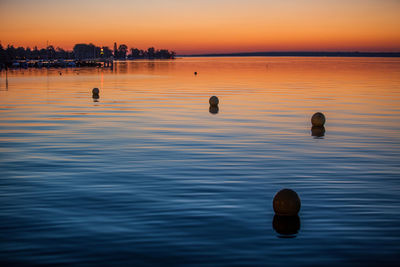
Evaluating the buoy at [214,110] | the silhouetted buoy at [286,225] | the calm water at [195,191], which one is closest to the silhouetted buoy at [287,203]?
the silhouetted buoy at [286,225]

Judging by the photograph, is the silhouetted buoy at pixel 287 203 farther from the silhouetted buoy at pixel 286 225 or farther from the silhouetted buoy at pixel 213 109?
the silhouetted buoy at pixel 213 109

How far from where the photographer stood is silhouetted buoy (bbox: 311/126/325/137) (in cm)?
2548

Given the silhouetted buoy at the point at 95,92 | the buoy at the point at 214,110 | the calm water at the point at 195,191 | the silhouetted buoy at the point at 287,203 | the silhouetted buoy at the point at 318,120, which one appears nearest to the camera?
the calm water at the point at 195,191

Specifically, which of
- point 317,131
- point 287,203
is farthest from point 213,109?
point 287,203

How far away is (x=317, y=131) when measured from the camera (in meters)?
26.5

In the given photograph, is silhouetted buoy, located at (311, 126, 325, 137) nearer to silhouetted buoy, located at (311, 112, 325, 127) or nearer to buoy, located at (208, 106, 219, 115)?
silhouetted buoy, located at (311, 112, 325, 127)

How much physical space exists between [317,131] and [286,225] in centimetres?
1573

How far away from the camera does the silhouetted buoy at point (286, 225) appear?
36.2 feet

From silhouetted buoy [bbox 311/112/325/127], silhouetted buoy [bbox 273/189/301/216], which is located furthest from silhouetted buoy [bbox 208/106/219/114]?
silhouetted buoy [bbox 273/189/301/216]

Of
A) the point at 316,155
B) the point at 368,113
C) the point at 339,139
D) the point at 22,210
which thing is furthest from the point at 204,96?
the point at 22,210

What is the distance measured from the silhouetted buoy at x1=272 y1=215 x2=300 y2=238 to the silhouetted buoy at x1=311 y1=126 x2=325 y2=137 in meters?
13.9

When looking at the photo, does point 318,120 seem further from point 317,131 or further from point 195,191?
point 195,191

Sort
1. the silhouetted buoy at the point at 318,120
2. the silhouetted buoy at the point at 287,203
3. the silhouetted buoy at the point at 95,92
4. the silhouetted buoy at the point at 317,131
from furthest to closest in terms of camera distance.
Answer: the silhouetted buoy at the point at 95,92 → the silhouetted buoy at the point at 318,120 → the silhouetted buoy at the point at 317,131 → the silhouetted buoy at the point at 287,203

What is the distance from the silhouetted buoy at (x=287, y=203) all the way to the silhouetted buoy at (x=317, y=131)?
13.8m
